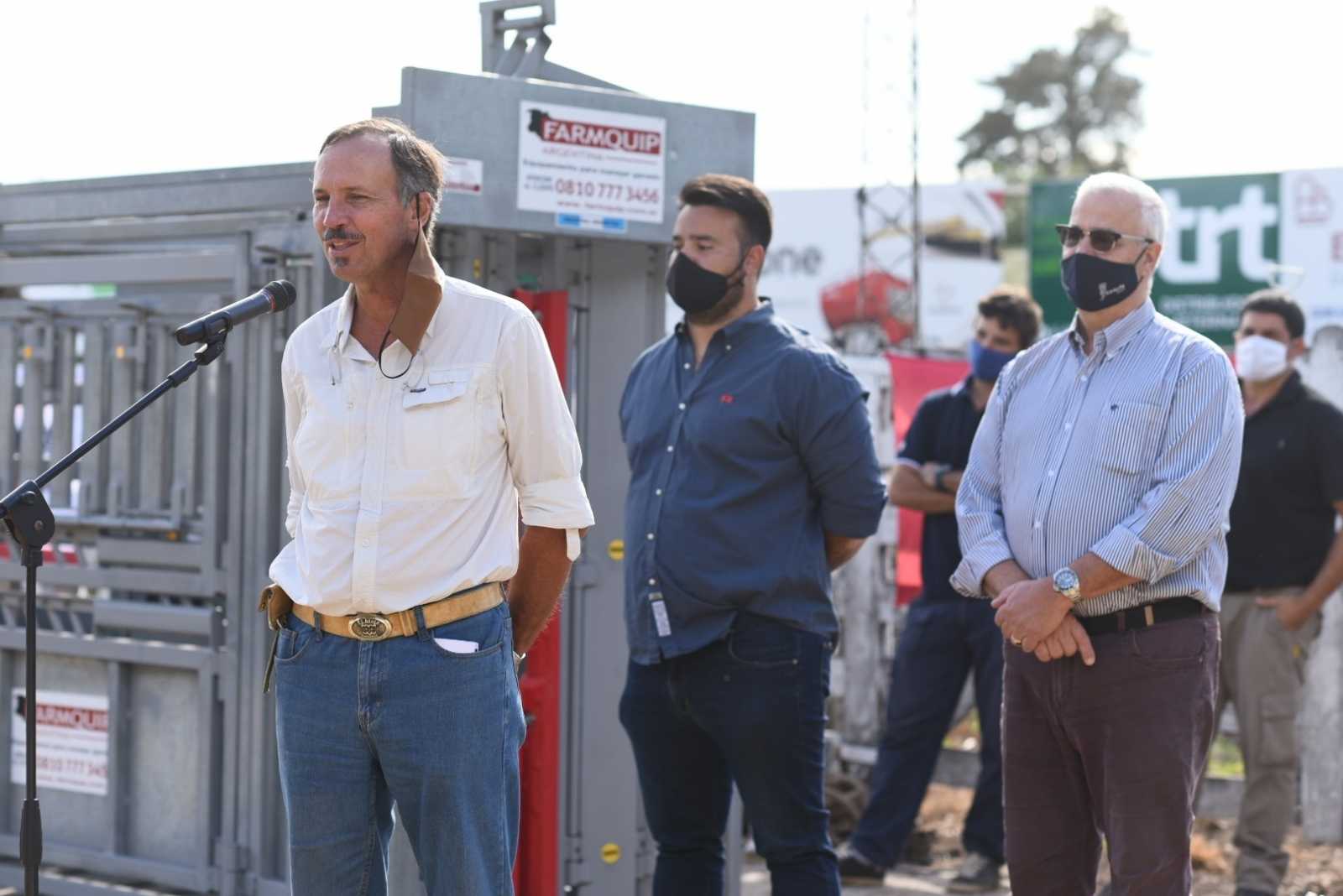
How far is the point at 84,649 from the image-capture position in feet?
18.7

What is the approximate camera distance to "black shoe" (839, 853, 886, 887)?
22.4ft

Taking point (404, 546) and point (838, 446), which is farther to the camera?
point (838, 446)

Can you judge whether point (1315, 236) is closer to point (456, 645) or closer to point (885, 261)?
point (885, 261)

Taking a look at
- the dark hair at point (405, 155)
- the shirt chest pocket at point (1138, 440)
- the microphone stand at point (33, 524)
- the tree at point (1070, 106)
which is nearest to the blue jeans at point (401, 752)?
the microphone stand at point (33, 524)

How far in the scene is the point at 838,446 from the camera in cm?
457

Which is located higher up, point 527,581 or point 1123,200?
point 1123,200

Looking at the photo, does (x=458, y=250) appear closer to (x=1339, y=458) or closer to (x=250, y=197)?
(x=250, y=197)

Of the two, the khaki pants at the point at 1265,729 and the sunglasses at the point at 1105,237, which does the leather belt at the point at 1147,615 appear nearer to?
the sunglasses at the point at 1105,237

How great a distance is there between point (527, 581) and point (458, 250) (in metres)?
1.71

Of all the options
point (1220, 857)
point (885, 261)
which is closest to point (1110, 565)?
point (1220, 857)

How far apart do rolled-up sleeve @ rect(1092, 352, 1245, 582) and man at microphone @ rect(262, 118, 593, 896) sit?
4.48 ft

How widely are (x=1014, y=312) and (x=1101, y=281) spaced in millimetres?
2722

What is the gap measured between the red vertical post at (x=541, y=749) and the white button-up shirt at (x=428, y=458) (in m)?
1.51

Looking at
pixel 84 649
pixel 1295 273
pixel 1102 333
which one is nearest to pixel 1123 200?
pixel 1102 333
